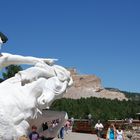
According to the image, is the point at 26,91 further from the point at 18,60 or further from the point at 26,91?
the point at 18,60

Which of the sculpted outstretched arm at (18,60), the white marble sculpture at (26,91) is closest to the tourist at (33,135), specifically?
the white marble sculpture at (26,91)

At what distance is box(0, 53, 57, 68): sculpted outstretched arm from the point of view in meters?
12.5

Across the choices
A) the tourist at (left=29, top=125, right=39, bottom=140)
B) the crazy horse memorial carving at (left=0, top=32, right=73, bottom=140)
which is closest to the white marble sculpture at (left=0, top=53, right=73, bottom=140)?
the crazy horse memorial carving at (left=0, top=32, right=73, bottom=140)

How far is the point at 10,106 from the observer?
11.3 metres

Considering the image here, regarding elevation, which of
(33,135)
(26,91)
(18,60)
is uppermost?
(18,60)

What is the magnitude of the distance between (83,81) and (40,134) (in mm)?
104908

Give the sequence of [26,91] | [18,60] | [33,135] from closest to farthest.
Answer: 1. [33,135]
2. [26,91]
3. [18,60]

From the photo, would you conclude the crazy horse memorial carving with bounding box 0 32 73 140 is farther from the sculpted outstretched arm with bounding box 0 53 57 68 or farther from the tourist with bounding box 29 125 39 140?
the tourist with bounding box 29 125 39 140

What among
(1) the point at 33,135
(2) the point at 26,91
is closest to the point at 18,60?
(2) the point at 26,91

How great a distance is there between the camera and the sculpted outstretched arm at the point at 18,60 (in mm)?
12545

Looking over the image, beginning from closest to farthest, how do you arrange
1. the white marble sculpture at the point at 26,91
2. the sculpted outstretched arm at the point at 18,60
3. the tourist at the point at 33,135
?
Answer: the white marble sculpture at the point at 26,91
the tourist at the point at 33,135
the sculpted outstretched arm at the point at 18,60

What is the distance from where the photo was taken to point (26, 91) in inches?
466

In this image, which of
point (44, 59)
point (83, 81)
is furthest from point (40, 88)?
point (83, 81)

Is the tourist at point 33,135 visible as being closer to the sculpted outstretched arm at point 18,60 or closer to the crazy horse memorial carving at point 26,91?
the crazy horse memorial carving at point 26,91
